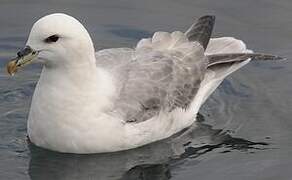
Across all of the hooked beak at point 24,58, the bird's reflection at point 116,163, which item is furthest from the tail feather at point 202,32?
the hooked beak at point 24,58

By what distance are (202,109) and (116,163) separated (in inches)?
55.0

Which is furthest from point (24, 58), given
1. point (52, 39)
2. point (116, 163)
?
point (116, 163)

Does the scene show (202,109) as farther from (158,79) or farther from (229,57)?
(158,79)

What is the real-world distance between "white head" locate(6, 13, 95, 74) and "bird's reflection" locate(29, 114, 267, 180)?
2.84 ft

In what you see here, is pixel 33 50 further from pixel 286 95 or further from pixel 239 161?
pixel 286 95

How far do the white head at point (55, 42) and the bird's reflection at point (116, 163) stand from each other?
867mm

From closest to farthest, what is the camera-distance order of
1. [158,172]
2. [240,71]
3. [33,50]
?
[33,50] → [158,172] → [240,71]

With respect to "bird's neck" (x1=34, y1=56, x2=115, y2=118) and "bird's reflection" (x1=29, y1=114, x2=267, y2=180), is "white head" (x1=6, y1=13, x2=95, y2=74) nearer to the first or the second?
"bird's neck" (x1=34, y1=56, x2=115, y2=118)

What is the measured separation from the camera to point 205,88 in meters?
9.34

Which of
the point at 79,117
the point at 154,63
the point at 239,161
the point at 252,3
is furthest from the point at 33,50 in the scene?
the point at 252,3

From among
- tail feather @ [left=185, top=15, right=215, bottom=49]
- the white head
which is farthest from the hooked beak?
tail feather @ [left=185, top=15, right=215, bottom=49]

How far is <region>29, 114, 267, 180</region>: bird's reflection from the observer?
8320 millimetres

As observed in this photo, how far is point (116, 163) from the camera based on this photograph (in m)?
8.44

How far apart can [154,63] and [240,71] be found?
1.73 m
